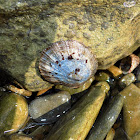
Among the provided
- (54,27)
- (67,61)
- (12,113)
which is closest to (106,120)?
(67,61)

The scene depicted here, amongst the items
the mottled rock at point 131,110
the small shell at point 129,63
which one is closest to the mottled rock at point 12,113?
the mottled rock at point 131,110

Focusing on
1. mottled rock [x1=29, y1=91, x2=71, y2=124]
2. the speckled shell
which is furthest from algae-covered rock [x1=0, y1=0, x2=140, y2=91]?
mottled rock [x1=29, y1=91, x2=71, y2=124]

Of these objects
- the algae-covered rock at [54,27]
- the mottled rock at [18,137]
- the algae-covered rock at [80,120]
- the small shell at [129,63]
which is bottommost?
the mottled rock at [18,137]

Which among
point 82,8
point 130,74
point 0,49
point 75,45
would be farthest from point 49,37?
point 130,74

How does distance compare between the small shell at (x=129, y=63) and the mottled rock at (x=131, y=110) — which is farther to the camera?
the small shell at (x=129, y=63)

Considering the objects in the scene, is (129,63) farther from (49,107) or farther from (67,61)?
(49,107)

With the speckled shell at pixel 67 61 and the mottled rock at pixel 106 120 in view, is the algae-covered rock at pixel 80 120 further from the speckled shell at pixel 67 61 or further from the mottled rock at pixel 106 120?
the speckled shell at pixel 67 61
